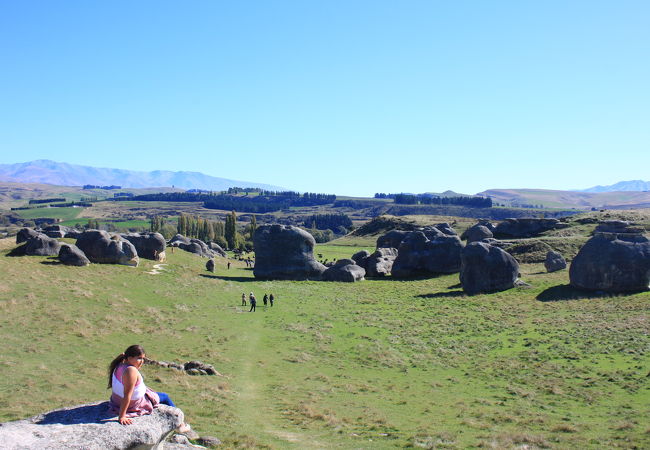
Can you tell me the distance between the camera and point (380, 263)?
68562 mm

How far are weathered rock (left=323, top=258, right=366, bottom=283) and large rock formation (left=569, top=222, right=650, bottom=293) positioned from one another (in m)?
25.9

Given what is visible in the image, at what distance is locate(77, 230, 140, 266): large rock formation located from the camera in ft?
172

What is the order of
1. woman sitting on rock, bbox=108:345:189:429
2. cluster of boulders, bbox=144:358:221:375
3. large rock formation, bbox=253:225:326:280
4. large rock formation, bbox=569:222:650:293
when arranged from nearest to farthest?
1. woman sitting on rock, bbox=108:345:189:429
2. cluster of boulders, bbox=144:358:221:375
3. large rock formation, bbox=569:222:650:293
4. large rock formation, bbox=253:225:326:280

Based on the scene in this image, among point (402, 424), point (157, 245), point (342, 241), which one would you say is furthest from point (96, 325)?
point (342, 241)

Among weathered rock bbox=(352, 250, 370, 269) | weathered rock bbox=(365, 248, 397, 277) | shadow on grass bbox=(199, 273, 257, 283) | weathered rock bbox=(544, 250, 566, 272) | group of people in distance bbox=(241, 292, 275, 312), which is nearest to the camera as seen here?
group of people in distance bbox=(241, 292, 275, 312)

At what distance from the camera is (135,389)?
417 inches

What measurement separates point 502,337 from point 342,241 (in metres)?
115

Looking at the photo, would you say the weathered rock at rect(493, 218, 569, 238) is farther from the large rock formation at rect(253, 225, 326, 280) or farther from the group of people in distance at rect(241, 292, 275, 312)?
the group of people in distance at rect(241, 292, 275, 312)

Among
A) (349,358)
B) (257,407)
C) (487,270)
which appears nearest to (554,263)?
(487,270)

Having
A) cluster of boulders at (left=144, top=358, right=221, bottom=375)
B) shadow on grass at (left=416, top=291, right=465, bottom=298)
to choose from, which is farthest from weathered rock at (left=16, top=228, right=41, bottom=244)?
shadow on grass at (left=416, top=291, right=465, bottom=298)

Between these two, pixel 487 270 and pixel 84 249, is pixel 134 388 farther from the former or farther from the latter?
pixel 84 249

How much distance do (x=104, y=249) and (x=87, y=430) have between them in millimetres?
46251

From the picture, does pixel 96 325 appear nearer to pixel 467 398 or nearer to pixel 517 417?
pixel 467 398

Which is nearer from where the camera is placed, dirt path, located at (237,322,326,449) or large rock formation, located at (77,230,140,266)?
dirt path, located at (237,322,326,449)
